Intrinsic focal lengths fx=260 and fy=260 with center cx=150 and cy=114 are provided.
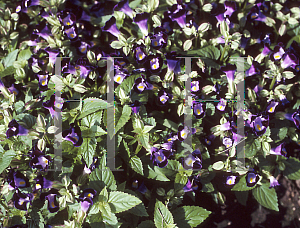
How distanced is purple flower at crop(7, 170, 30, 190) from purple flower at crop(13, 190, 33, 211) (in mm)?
76

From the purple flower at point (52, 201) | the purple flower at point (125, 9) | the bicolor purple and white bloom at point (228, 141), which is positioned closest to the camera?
the purple flower at point (52, 201)

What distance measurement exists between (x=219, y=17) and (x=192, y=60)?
1.84ft

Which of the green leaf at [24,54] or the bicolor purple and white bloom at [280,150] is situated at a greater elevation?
the green leaf at [24,54]

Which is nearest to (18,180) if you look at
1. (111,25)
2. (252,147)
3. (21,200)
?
(21,200)

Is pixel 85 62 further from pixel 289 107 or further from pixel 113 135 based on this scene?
pixel 289 107

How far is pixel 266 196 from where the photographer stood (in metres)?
2.53

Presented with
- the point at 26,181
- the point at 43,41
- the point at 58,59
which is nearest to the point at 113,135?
the point at 26,181

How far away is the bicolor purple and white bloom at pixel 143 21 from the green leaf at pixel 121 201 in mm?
1593

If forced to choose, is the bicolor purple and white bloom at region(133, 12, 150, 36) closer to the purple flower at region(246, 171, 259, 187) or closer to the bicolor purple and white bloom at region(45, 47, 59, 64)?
the bicolor purple and white bloom at region(45, 47, 59, 64)

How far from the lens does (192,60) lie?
2738 mm

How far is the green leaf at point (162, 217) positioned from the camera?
2094 millimetres

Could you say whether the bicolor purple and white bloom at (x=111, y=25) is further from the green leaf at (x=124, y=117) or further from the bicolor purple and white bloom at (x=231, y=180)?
the bicolor purple and white bloom at (x=231, y=180)

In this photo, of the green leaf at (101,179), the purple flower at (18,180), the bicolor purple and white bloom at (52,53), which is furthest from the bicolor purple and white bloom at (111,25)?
the purple flower at (18,180)

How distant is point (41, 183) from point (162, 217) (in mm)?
1037
